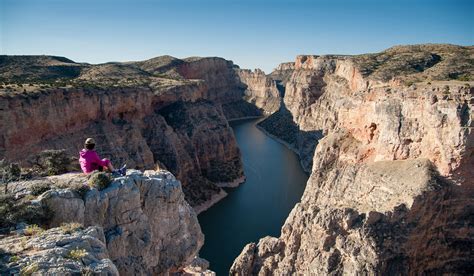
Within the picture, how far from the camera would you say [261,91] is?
16900 centimetres

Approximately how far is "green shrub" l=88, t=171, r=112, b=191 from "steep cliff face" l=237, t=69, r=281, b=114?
454 ft

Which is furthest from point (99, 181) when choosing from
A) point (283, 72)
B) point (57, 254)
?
point (283, 72)

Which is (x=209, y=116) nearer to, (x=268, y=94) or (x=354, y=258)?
(x=354, y=258)

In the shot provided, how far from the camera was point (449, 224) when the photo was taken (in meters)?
31.2

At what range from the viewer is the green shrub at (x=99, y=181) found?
49.8 ft

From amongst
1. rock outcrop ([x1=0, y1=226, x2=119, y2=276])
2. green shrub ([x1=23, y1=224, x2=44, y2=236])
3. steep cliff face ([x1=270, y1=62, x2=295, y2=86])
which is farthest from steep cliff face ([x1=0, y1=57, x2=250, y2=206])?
steep cliff face ([x1=270, y1=62, x2=295, y2=86])

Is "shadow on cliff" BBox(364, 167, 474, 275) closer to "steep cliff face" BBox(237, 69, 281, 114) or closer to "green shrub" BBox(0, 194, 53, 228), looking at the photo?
"green shrub" BBox(0, 194, 53, 228)

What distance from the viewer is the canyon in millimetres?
28859

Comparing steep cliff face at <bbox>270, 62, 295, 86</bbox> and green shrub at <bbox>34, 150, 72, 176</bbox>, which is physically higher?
steep cliff face at <bbox>270, 62, 295, 86</bbox>

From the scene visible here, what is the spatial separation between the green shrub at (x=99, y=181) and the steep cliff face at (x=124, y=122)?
28994 millimetres

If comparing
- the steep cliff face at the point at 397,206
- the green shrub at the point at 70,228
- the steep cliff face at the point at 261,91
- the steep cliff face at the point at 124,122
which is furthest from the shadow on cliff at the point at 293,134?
the green shrub at the point at 70,228

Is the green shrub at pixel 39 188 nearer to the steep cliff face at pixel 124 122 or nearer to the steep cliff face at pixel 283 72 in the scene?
the steep cliff face at pixel 124 122

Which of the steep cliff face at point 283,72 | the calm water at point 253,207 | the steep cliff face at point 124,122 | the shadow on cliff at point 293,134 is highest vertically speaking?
the steep cliff face at point 283,72

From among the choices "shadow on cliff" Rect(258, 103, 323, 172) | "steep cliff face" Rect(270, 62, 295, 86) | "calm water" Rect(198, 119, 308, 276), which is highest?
"steep cliff face" Rect(270, 62, 295, 86)
